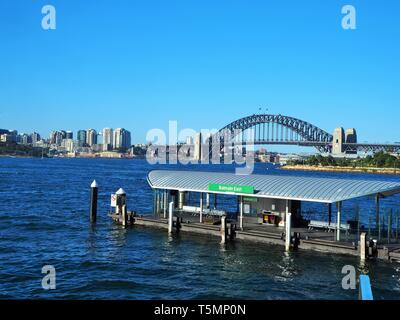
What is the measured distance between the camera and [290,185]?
26422 millimetres

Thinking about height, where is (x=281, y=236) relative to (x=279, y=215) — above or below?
below

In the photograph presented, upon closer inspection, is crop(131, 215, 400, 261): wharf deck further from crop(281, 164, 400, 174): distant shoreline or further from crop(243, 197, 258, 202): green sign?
crop(281, 164, 400, 174): distant shoreline

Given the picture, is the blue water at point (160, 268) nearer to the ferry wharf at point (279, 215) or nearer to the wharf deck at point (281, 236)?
the wharf deck at point (281, 236)

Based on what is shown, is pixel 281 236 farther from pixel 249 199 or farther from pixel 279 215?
pixel 249 199

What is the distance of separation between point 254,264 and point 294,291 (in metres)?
4.05

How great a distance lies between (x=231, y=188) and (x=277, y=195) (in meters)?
2.90

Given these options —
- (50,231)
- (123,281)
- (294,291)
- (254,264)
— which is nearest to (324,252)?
(254,264)

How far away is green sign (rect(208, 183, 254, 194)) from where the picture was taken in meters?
26.8

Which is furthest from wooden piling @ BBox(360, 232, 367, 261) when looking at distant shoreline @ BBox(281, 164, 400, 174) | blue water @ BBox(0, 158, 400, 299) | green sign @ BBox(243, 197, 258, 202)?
distant shoreline @ BBox(281, 164, 400, 174)

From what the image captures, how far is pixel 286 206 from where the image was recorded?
26516 mm

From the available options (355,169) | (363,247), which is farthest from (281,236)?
(355,169)

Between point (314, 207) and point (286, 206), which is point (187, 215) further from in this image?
point (314, 207)

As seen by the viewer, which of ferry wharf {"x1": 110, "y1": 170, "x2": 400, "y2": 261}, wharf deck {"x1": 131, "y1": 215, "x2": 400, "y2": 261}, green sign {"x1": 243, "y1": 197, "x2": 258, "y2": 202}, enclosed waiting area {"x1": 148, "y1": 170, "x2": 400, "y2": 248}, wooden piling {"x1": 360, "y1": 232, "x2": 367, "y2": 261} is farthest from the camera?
Result: green sign {"x1": 243, "y1": 197, "x2": 258, "y2": 202}

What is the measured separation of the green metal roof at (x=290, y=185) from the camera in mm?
23891
